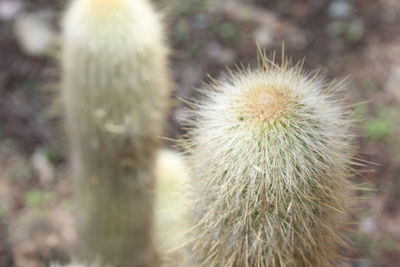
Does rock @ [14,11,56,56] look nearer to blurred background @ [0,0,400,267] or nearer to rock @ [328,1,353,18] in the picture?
blurred background @ [0,0,400,267]

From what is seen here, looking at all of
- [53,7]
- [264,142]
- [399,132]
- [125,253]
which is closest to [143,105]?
[125,253]

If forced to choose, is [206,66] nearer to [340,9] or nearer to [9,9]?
[340,9]

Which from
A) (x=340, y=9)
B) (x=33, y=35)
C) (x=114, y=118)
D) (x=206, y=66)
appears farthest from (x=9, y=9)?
(x=340, y=9)

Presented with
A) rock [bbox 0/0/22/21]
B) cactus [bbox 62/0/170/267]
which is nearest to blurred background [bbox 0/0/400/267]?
rock [bbox 0/0/22/21]

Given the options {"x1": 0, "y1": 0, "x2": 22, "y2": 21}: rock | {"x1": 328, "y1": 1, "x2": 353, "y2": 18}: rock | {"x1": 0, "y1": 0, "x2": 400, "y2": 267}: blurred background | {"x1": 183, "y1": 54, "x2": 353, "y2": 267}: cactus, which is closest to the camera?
{"x1": 183, "y1": 54, "x2": 353, "y2": 267}: cactus

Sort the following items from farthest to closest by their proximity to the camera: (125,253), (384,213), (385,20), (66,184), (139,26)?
(385,20) < (66,184) < (384,213) < (125,253) < (139,26)

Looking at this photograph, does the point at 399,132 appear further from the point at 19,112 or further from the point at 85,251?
the point at 19,112
